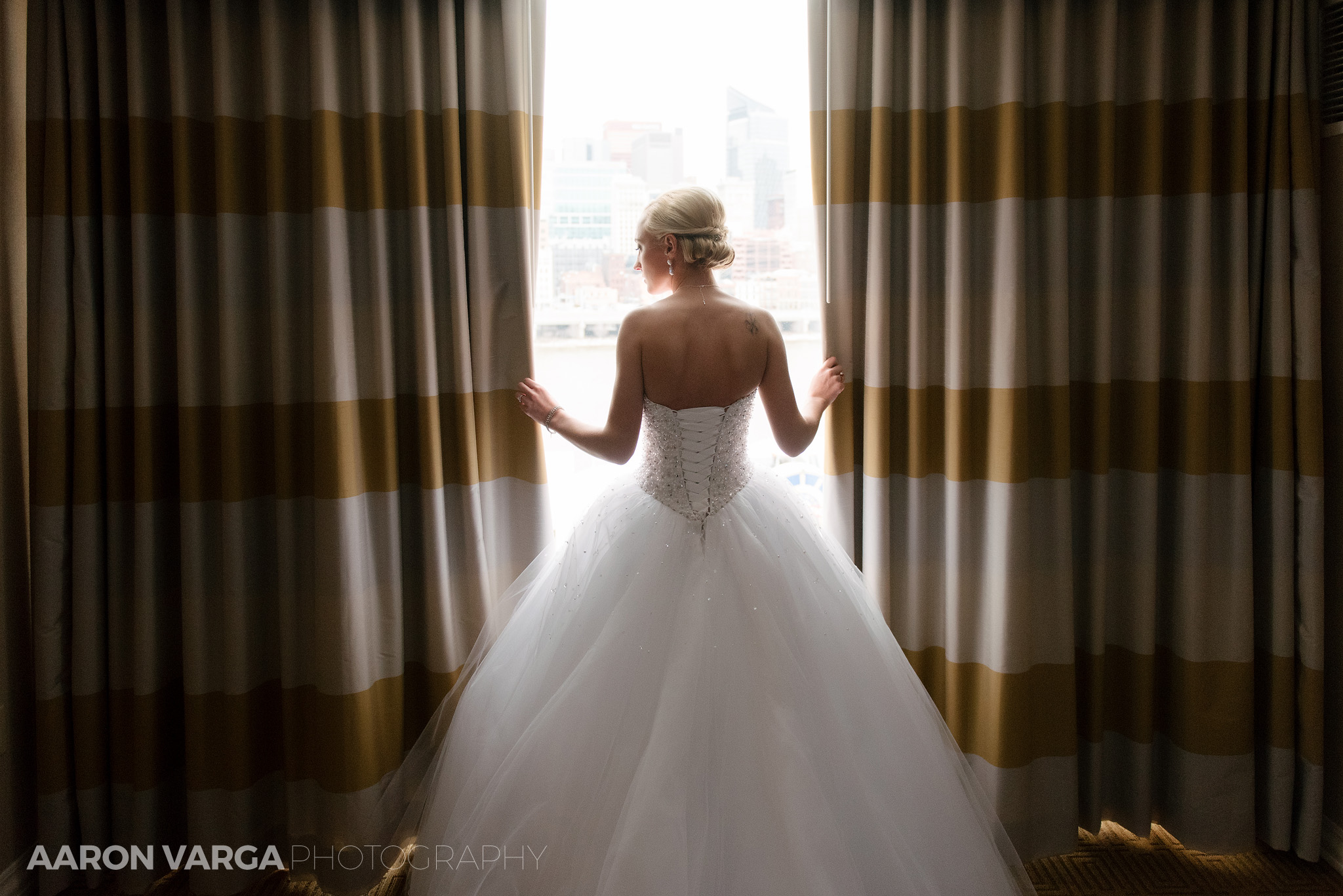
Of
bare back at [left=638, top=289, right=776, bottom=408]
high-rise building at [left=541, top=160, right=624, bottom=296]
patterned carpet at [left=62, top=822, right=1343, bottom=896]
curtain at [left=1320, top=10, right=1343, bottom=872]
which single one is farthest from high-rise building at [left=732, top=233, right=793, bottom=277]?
patterned carpet at [left=62, top=822, right=1343, bottom=896]

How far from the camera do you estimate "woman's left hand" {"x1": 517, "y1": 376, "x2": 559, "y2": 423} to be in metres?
2.03

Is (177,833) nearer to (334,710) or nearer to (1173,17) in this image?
(334,710)

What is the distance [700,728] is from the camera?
5.12 ft

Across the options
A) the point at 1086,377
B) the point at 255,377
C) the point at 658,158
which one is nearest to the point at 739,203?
the point at 658,158

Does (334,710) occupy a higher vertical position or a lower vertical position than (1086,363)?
lower

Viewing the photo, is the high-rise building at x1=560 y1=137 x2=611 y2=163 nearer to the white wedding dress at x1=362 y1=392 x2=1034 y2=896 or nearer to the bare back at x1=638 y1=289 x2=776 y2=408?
the bare back at x1=638 y1=289 x2=776 y2=408

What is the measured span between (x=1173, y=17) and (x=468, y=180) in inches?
74.3

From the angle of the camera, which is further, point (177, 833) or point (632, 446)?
point (177, 833)

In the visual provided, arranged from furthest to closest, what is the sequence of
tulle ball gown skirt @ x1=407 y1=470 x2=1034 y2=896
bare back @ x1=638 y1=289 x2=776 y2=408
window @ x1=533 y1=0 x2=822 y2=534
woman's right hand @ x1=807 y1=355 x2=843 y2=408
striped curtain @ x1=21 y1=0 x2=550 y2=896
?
window @ x1=533 y1=0 x2=822 y2=534 < woman's right hand @ x1=807 y1=355 x2=843 y2=408 < striped curtain @ x1=21 y1=0 x2=550 y2=896 < bare back @ x1=638 y1=289 x2=776 y2=408 < tulle ball gown skirt @ x1=407 y1=470 x2=1034 y2=896

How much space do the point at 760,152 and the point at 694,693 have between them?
1552 mm

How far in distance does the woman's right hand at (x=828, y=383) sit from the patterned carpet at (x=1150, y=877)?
1395 millimetres

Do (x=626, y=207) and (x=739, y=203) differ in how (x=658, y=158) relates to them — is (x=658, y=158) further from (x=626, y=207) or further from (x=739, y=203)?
(x=739, y=203)

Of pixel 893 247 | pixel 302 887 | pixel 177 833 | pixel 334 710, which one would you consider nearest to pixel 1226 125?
pixel 893 247

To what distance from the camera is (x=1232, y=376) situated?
2.05 metres
